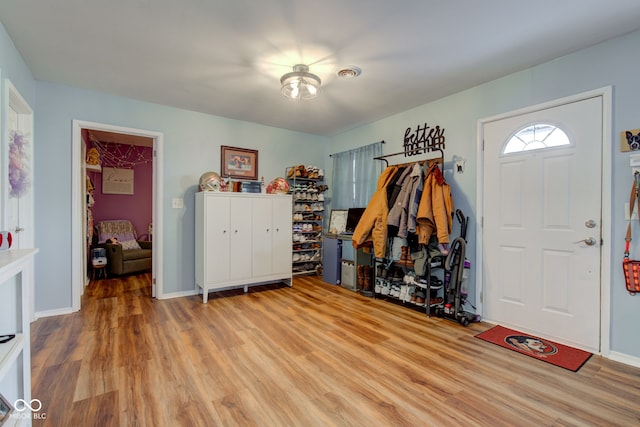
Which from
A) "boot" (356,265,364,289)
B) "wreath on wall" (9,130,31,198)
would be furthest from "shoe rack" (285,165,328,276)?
"wreath on wall" (9,130,31,198)

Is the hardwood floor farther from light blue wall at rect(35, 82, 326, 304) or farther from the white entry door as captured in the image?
light blue wall at rect(35, 82, 326, 304)

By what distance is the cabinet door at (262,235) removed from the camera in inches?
159

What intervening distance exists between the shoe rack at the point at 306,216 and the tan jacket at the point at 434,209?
2.08 meters

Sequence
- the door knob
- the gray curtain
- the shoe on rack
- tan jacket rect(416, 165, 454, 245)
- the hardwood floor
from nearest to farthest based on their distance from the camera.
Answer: the hardwood floor, the door knob, tan jacket rect(416, 165, 454, 245), the shoe on rack, the gray curtain

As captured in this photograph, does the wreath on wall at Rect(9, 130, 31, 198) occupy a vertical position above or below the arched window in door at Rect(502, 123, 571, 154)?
below

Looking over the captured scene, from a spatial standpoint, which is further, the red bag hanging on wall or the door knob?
the door knob

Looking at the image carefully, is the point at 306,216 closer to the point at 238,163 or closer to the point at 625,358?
the point at 238,163

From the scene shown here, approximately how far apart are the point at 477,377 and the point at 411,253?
151 cm

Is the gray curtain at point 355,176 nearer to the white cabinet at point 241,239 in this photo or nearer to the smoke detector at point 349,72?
the white cabinet at point 241,239

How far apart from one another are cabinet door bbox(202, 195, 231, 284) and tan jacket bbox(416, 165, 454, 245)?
91.3 inches

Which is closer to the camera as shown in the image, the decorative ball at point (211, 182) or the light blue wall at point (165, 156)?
the light blue wall at point (165, 156)

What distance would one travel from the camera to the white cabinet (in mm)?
3689

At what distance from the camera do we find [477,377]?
6.59ft

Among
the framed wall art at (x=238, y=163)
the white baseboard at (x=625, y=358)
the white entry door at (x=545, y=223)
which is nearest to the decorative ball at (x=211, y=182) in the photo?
the framed wall art at (x=238, y=163)
